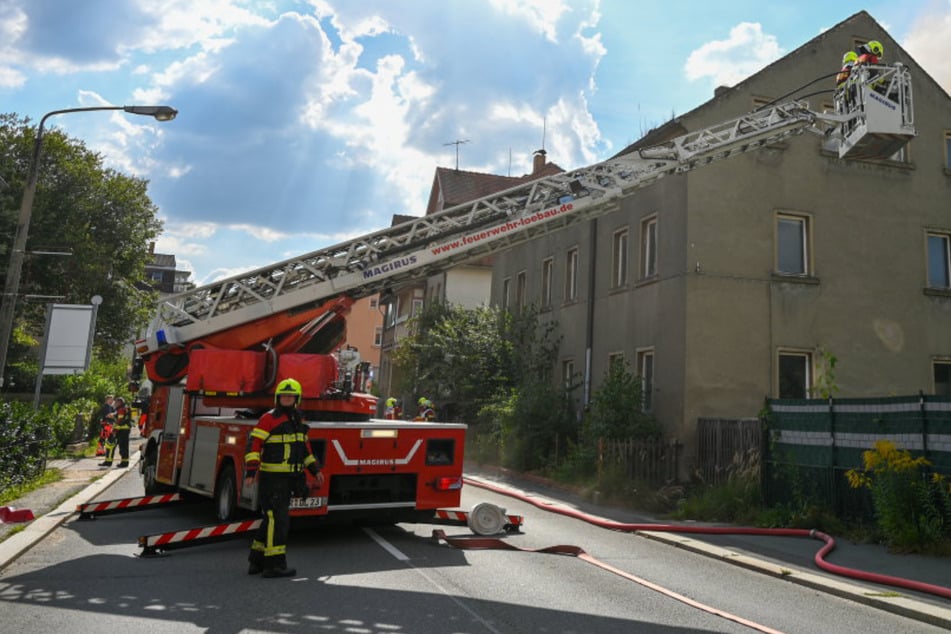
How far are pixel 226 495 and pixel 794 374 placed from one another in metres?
12.4

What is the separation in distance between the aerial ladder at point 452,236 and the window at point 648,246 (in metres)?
5.71

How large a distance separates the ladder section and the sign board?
5.83 m

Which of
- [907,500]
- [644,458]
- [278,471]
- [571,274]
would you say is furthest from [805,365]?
[278,471]

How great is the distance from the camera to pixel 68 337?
15.6 meters

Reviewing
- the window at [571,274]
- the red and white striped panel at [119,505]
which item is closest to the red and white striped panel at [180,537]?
the red and white striped panel at [119,505]

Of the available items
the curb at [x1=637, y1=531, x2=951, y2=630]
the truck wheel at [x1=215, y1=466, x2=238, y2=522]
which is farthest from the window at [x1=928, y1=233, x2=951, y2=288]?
the truck wheel at [x1=215, y1=466, x2=238, y2=522]

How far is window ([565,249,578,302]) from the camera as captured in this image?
22.6 m

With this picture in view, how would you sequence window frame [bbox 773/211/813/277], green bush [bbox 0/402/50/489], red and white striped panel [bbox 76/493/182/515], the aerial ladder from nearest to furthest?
red and white striped panel [bbox 76/493/182/515] < the aerial ladder < green bush [bbox 0/402/50/489] < window frame [bbox 773/211/813/277]

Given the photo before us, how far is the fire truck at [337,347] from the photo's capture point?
8898 mm

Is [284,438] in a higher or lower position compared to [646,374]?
lower

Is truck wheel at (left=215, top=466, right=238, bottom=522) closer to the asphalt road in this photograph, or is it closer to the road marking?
the asphalt road

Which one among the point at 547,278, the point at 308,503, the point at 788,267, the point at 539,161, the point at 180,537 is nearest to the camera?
the point at 180,537

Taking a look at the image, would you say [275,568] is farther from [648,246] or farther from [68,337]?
[648,246]

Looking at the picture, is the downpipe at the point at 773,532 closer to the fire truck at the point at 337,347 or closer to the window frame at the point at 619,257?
the fire truck at the point at 337,347
